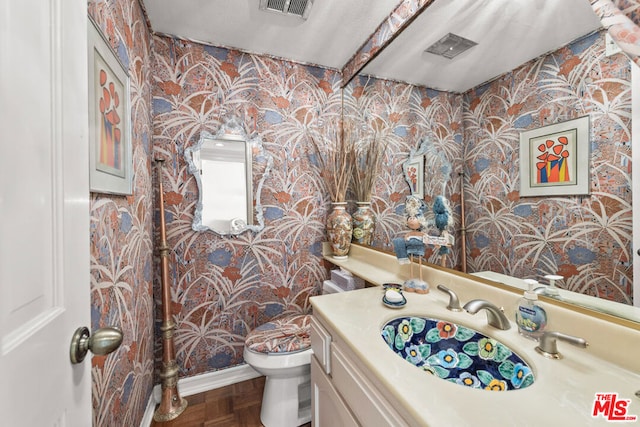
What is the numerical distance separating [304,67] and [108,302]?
1846 mm

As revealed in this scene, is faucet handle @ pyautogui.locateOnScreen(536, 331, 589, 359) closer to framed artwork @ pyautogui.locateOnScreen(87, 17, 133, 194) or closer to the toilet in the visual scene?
the toilet

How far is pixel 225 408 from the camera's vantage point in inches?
59.6

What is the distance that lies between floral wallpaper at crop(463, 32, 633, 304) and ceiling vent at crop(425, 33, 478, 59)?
0.22 metres

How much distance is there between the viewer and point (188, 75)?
5.33 feet

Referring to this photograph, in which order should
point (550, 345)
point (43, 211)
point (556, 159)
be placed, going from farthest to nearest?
point (556, 159) < point (550, 345) < point (43, 211)

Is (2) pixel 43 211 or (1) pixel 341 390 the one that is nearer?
(2) pixel 43 211

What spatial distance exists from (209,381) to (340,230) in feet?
4.37

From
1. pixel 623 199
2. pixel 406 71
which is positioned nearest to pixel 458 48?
pixel 406 71

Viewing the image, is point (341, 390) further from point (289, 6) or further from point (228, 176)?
point (289, 6)

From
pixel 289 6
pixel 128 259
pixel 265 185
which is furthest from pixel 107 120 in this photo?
pixel 289 6

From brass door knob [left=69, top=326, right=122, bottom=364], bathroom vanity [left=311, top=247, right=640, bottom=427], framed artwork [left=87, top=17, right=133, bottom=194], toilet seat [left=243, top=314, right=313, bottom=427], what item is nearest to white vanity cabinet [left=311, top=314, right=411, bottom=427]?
bathroom vanity [left=311, top=247, right=640, bottom=427]

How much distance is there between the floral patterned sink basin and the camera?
0.71 m

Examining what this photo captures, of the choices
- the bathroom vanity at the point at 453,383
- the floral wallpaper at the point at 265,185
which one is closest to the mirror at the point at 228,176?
the floral wallpaper at the point at 265,185

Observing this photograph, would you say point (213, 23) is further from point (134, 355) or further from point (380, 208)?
point (134, 355)
